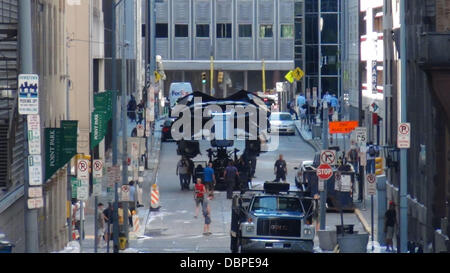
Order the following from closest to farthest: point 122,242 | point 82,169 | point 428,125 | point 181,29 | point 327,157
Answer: point 82,169, point 428,125, point 122,242, point 327,157, point 181,29

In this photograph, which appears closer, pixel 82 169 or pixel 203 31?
pixel 82 169

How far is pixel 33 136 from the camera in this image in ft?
49.5

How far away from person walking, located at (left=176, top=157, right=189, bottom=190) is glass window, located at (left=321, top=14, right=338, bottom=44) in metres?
41.8

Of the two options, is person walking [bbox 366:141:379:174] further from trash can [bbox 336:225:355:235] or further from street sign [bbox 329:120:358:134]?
trash can [bbox 336:225:355:235]

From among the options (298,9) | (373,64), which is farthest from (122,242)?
(298,9)

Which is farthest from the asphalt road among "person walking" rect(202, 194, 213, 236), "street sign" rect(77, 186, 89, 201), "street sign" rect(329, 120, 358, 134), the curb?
"street sign" rect(329, 120, 358, 134)

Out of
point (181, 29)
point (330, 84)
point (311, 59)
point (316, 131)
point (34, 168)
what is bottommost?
point (316, 131)

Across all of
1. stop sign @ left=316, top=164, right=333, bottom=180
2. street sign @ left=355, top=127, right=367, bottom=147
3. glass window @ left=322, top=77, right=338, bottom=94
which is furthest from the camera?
glass window @ left=322, top=77, right=338, bottom=94

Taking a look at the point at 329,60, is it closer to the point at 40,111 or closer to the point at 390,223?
the point at 390,223

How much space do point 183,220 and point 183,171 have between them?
6.68 metres

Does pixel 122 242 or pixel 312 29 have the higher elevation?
pixel 312 29

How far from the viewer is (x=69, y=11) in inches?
1709

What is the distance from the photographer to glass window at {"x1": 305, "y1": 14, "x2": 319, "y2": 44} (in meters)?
81.7

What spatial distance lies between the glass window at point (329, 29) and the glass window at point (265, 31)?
23423 millimetres
